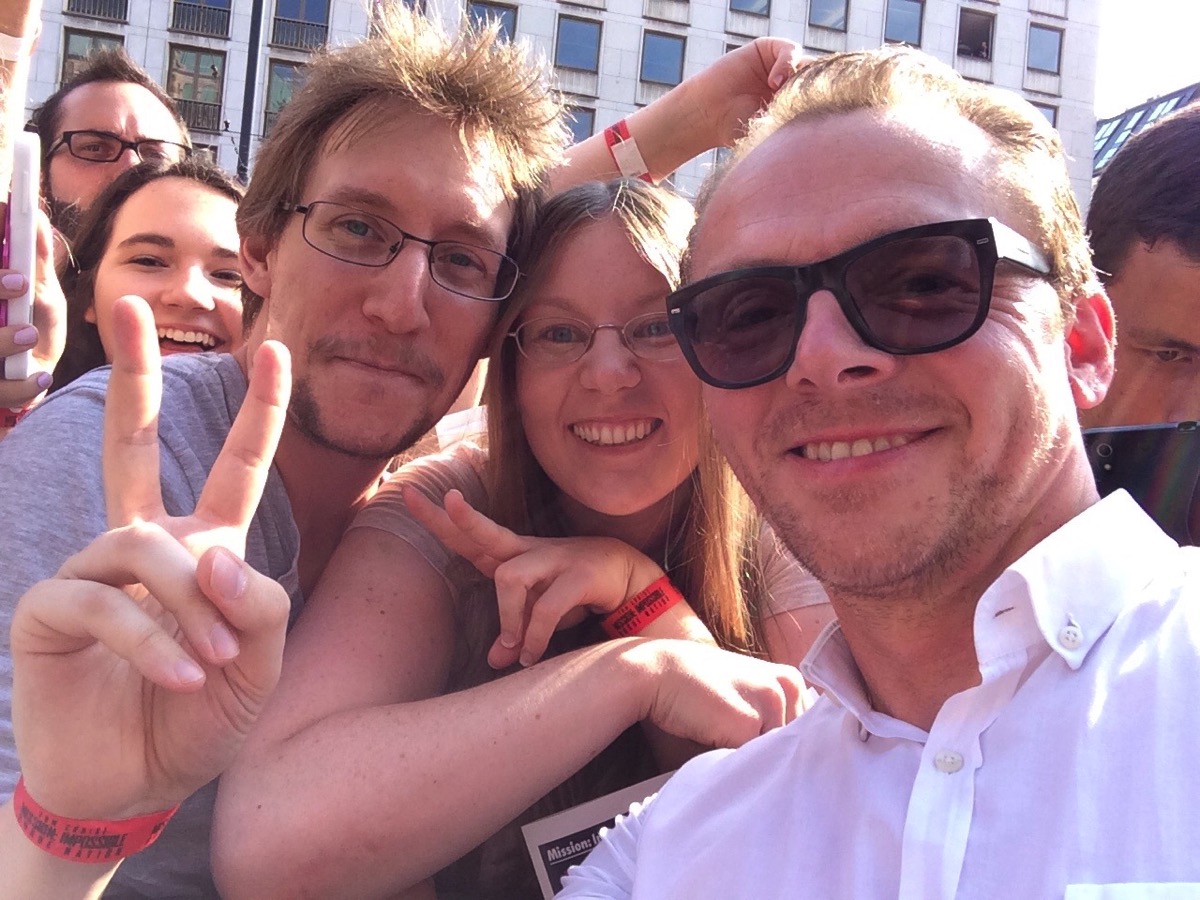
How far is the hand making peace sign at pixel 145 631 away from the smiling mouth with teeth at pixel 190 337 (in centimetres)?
191

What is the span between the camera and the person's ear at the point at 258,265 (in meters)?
2.57

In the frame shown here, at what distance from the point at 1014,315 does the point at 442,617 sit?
1234 millimetres

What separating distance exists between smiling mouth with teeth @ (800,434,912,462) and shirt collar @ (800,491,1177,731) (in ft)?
0.81

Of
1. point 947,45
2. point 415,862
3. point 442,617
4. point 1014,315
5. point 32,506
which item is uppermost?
point 947,45

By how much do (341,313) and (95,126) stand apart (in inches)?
102

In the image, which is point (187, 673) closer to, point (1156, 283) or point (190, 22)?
point (1156, 283)

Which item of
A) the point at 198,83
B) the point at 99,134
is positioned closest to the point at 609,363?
the point at 99,134

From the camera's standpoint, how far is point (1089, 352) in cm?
167

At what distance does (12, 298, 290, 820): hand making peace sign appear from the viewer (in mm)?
1225

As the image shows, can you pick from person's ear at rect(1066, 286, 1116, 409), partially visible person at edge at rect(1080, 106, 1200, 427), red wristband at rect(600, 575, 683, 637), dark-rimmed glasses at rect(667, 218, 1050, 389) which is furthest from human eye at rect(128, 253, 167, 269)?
partially visible person at edge at rect(1080, 106, 1200, 427)

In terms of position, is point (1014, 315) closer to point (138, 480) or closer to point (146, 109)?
point (138, 480)

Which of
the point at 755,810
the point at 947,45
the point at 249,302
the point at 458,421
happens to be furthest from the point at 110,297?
the point at 947,45

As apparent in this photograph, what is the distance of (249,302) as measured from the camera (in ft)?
9.02

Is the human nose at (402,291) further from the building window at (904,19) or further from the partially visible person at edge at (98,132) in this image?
the building window at (904,19)
